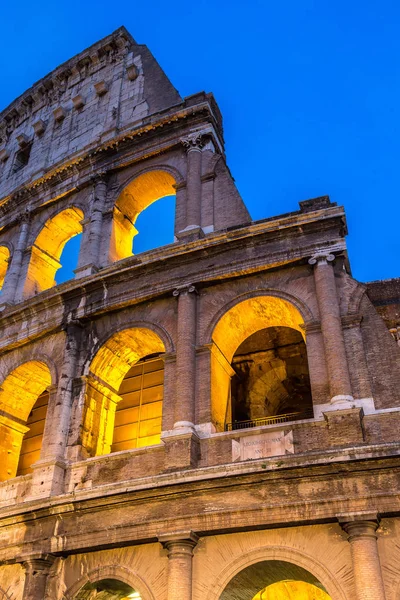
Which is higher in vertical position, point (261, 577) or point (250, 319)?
point (250, 319)

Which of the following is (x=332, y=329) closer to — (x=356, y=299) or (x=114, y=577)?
(x=356, y=299)

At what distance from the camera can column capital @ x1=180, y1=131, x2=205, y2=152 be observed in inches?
560

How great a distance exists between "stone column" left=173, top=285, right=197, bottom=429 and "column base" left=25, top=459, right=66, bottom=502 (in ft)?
7.60

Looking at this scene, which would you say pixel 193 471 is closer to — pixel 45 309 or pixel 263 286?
pixel 263 286

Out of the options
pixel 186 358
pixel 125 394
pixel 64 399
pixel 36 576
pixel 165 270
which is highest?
pixel 165 270

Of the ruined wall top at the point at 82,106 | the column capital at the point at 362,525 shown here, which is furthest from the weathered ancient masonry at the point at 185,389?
the ruined wall top at the point at 82,106

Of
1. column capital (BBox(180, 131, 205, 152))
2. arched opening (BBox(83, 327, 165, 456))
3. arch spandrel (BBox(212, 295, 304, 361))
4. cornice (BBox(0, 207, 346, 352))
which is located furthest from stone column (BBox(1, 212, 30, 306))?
arch spandrel (BBox(212, 295, 304, 361))

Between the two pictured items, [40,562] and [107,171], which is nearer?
[40,562]

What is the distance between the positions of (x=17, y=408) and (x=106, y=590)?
15.0 feet

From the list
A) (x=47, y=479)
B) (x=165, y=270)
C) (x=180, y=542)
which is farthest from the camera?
(x=165, y=270)

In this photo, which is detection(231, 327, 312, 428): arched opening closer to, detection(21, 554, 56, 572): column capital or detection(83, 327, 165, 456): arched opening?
detection(83, 327, 165, 456): arched opening

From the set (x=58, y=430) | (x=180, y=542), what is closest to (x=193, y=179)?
(x=58, y=430)

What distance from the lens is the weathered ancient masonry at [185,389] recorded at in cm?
869

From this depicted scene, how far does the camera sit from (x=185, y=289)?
1162cm
